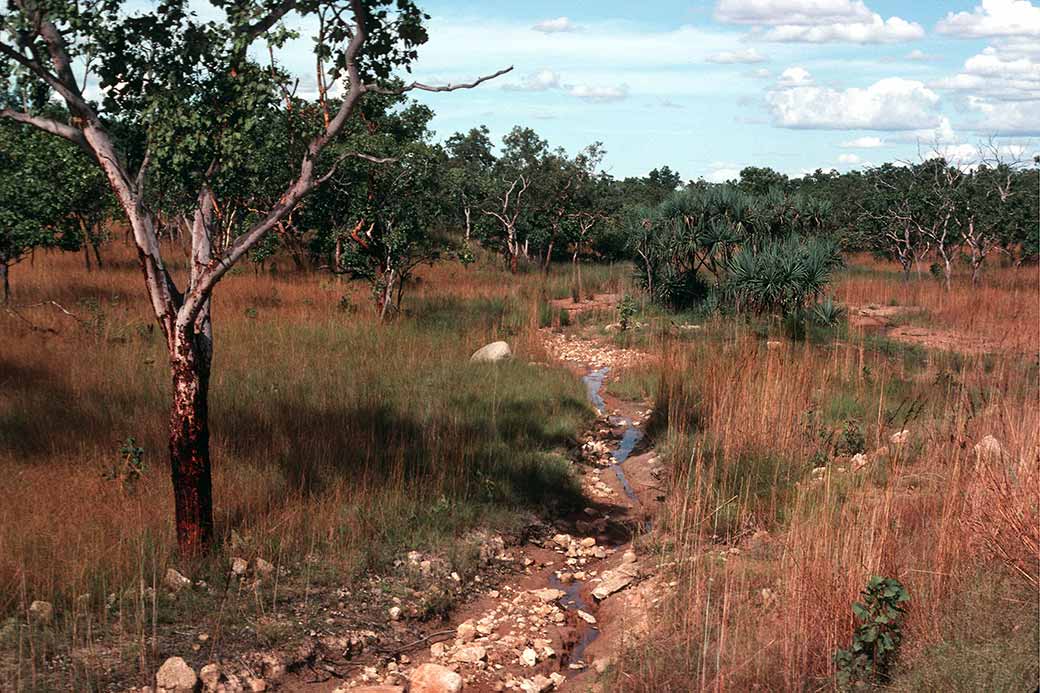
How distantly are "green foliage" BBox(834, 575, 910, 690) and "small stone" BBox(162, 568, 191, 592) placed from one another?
3699 mm

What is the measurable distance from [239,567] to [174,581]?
0.40m

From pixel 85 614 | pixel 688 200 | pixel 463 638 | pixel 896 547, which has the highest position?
pixel 688 200

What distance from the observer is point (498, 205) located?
1133 inches

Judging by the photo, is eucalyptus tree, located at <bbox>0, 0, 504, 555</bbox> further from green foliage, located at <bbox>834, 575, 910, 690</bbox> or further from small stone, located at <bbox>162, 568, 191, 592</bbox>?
green foliage, located at <bbox>834, 575, 910, 690</bbox>

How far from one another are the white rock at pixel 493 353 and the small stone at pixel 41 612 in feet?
25.1

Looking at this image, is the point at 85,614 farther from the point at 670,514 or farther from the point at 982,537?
the point at 982,537

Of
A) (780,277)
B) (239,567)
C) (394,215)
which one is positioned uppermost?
(394,215)

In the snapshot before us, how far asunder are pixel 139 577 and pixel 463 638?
1979mm

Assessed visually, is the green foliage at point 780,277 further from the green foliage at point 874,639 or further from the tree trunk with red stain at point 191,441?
the green foliage at point 874,639

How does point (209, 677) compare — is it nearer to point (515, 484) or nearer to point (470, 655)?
point (470, 655)

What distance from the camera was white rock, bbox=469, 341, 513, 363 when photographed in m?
12.4

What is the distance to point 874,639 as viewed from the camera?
13.5 ft

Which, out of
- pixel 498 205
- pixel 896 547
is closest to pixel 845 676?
pixel 896 547

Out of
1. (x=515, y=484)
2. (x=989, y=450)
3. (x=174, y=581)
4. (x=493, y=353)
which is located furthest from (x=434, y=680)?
(x=493, y=353)
